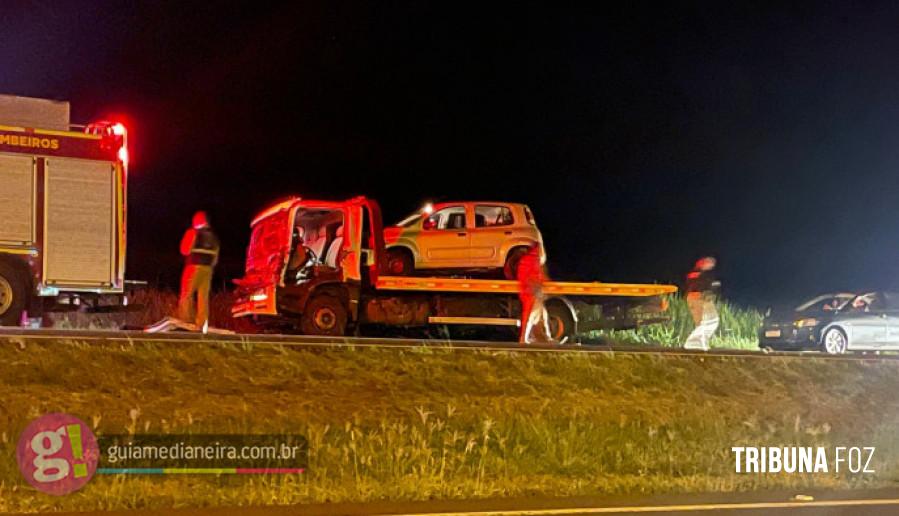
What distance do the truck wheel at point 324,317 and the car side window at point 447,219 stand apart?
2.34 metres

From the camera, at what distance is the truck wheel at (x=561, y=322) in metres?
19.4

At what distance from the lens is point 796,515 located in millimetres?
9836

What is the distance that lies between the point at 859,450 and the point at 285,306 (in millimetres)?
8862

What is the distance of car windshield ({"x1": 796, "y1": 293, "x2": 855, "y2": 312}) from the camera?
2281 cm

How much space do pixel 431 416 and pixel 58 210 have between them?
7773 millimetres

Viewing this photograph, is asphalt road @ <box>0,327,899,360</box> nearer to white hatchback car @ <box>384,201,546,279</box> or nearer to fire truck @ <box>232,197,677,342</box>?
fire truck @ <box>232,197,677,342</box>

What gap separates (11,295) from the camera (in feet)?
52.6

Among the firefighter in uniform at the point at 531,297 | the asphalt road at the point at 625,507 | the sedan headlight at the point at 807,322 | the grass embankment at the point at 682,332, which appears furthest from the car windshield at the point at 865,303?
the asphalt road at the point at 625,507

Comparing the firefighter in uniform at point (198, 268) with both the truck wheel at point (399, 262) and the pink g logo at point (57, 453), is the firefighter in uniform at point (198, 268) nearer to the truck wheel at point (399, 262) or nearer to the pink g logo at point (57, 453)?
the truck wheel at point (399, 262)

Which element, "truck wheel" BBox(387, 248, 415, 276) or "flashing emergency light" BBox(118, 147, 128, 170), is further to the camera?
"truck wheel" BBox(387, 248, 415, 276)

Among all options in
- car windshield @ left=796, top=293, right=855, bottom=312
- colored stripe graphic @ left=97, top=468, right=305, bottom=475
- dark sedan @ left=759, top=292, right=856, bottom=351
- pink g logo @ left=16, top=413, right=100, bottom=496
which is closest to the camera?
pink g logo @ left=16, top=413, right=100, bottom=496

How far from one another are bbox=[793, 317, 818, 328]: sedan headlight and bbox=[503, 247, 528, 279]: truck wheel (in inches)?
250

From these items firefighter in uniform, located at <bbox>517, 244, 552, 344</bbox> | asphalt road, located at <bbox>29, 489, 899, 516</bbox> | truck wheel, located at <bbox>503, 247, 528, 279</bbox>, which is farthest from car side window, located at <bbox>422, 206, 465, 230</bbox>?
asphalt road, located at <bbox>29, 489, 899, 516</bbox>

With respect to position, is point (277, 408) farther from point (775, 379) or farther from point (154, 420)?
point (775, 379)
